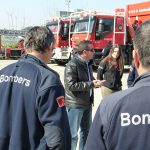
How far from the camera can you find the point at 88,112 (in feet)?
16.6

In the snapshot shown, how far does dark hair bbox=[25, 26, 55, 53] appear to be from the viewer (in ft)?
9.07

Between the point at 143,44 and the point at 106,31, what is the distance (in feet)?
51.2

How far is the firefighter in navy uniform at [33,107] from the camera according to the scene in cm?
258

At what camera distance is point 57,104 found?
8.54ft

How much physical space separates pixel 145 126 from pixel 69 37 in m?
18.2

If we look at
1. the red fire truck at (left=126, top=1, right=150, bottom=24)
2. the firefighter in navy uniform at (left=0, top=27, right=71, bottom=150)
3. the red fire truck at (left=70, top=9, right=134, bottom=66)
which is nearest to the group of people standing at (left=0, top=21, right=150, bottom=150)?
the firefighter in navy uniform at (left=0, top=27, right=71, bottom=150)

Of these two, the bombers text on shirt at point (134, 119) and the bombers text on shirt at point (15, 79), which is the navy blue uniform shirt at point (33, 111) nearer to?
the bombers text on shirt at point (15, 79)

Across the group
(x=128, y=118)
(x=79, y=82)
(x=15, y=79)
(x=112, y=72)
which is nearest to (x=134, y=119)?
(x=128, y=118)

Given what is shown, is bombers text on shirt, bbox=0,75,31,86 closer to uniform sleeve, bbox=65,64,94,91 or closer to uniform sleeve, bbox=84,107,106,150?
uniform sleeve, bbox=84,107,106,150

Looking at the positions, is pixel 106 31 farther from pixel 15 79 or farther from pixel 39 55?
pixel 15 79

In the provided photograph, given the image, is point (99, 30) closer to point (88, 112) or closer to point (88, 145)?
point (88, 112)

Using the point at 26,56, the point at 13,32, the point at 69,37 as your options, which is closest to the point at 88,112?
the point at 26,56

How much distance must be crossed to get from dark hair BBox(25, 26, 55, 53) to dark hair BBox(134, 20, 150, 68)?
1.05 m

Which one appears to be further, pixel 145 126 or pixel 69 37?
pixel 69 37
